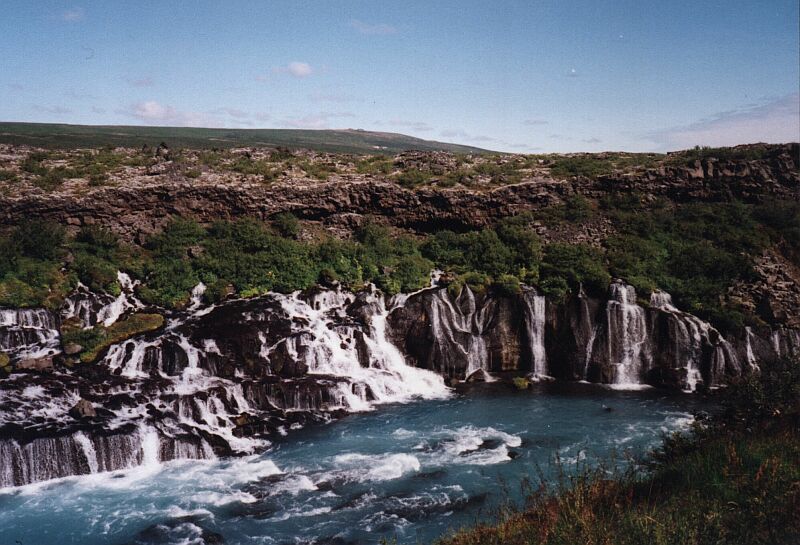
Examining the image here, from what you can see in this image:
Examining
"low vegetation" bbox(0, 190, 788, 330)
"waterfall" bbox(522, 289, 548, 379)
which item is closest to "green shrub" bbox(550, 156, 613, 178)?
"low vegetation" bbox(0, 190, 788, 330)

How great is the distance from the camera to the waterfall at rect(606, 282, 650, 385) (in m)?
25.8

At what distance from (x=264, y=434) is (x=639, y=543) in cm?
1577

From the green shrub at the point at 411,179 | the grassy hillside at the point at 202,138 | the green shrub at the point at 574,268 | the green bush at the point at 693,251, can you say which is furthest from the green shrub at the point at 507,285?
the grassy hillside at the point at 202,138

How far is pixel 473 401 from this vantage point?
922 inches

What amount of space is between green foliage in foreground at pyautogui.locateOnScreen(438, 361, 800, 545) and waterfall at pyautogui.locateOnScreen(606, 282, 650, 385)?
14.3 m

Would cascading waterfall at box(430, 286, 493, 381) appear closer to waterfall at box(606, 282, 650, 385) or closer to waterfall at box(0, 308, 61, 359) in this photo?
waterfall at box(606, 282, 650, 385)

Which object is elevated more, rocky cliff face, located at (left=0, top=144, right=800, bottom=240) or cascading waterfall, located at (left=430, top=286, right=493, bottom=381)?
rocky cliff face, located at (left=0, top=144, right=800, bottom=240)

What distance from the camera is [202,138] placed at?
10881 centimetres

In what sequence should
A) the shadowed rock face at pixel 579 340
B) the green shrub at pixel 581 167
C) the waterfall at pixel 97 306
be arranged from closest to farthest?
the waterfall at pixel 97 306 < the shadowed rock face at pixel 579 340 < the green shrub at pixel 581 167

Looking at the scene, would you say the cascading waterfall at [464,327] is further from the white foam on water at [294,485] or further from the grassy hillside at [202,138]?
the grassy hillside at [202,138]

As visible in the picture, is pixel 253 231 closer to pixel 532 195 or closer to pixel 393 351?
pixel 393 351

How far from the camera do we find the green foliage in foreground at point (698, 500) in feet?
22.4

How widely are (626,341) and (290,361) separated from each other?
16.2 metres

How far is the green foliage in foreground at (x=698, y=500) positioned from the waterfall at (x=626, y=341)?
14272 mm
